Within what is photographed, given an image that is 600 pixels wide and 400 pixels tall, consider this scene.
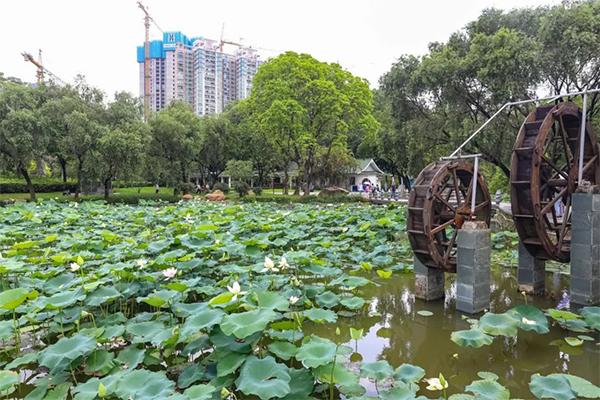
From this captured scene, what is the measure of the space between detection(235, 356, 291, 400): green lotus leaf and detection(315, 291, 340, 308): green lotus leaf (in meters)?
2.15

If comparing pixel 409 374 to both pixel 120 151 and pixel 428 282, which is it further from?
pixel 120 151

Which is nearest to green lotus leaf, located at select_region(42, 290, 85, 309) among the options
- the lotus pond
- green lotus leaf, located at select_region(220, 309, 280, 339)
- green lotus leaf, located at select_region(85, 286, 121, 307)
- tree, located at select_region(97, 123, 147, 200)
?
the lotus pond

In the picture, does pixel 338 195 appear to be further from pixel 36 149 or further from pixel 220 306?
pixel 220 306

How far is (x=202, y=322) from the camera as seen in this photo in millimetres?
3336

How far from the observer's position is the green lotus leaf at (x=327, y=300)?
507 centimetres

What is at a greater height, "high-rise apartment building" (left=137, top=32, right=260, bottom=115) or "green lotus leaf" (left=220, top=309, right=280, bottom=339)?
"high-rise apartment building" (left=137, top=32, right=260, bottom=115)

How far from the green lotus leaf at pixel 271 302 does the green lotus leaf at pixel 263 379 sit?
1.83 feet

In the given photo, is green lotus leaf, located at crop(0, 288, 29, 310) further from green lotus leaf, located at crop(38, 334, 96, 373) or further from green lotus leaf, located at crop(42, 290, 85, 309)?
green lotus leaf, located at crop(38, 334, 96, 373)

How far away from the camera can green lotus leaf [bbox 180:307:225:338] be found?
3255 millimetres

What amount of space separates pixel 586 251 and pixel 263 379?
213 inches

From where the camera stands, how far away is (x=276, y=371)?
285cm

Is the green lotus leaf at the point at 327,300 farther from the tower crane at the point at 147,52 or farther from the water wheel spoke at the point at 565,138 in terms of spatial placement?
the tower crane at the point at 147,52

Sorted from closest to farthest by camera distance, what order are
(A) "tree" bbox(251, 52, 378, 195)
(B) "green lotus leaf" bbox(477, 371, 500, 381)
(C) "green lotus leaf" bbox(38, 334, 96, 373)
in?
(C) "green lotus leaf" bbox(38, 334, 96, 373) → (B) "green lotus leaf" bbox(477, 371, 500, 381) → (A) "tree" bbox(251, 52, 378, 195)

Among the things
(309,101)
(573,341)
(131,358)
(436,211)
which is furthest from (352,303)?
(309,101)
